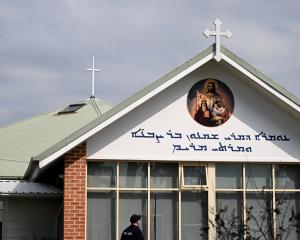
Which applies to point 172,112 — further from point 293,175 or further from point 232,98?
point 293,175

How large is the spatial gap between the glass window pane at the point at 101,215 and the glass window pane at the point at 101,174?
8.5 inches

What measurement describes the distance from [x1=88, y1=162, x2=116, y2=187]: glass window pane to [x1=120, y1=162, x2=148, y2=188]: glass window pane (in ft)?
0.69

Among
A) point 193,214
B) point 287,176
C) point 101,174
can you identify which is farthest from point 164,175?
point 287,176

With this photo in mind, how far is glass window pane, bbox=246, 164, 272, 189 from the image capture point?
56.5 ft

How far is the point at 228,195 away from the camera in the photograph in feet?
56.2

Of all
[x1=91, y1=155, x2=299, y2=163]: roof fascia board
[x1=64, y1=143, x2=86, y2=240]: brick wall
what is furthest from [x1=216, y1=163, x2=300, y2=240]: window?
[x1=64, y1=143, x2=86, y2=240]: brick wall

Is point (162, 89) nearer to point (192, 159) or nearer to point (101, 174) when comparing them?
point (192, 159)

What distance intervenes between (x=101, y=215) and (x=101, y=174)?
2.91 ft

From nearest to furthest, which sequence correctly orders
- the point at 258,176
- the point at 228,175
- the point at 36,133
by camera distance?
the point at 228,175, the point at 258,176, the point at 36,133

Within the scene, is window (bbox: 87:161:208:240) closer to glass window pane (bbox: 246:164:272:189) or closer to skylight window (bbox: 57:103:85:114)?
glass window pane (bbox: 246:164:272:189)

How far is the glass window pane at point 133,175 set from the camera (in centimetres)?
1675

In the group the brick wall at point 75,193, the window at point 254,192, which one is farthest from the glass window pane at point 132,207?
the window at point 254,192

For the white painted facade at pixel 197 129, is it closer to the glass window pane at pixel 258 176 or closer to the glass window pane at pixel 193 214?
the glass window pane at pixel 258 176

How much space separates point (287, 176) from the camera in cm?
1752
